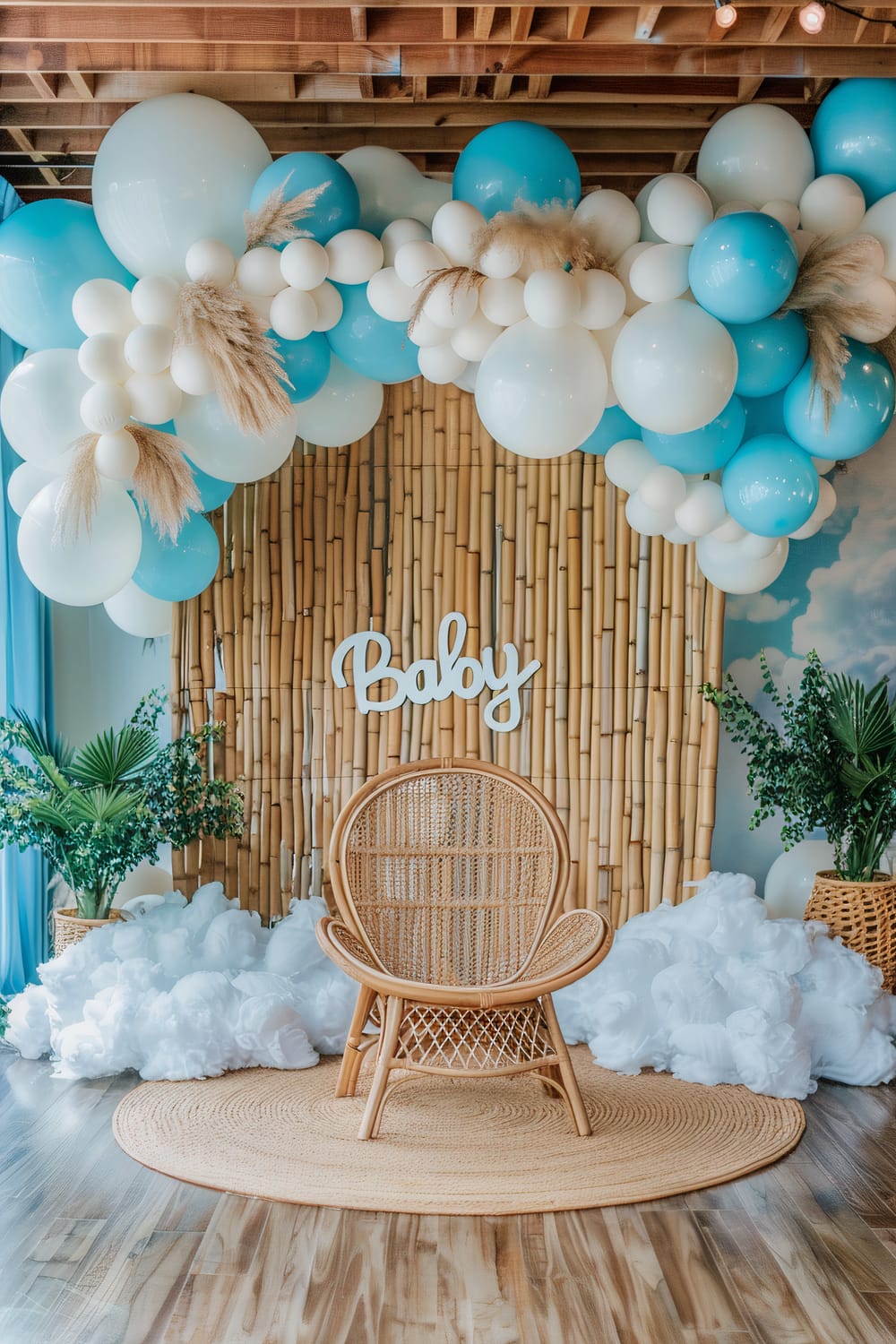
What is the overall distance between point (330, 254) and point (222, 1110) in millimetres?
2178

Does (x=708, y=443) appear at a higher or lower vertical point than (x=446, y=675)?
higher

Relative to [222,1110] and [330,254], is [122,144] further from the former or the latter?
[222,1110]

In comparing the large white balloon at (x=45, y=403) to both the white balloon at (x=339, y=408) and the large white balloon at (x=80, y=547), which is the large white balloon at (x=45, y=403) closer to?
the large white balloon at (x=80, y=547)

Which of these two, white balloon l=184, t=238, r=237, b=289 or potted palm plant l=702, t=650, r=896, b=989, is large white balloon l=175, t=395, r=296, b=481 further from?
potted palm plant l=702, t=650, r=896, b=989

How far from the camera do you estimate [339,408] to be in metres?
3.26

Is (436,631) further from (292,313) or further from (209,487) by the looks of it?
(292,313)

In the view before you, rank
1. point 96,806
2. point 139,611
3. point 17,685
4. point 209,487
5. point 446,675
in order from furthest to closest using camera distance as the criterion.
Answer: point 446,675 → point 17,685 → point 139,611 → point 96,806 → point 209,487

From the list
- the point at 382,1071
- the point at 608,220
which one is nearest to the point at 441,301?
the point at 608,220

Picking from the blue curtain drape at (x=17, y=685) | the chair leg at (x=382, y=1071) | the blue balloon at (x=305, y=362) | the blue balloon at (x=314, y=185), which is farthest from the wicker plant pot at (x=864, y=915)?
the blue curtain drape at (x=17, y=685)

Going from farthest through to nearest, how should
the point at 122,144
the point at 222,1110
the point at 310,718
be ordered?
the point at 310,718
the point at 222,1110
the point at 122,144

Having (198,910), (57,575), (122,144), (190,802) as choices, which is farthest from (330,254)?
(198,910)

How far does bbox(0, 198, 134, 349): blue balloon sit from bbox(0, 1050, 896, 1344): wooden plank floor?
2.00 m

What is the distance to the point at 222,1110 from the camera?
9.96 ft

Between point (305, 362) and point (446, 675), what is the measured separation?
1323 millimetres
